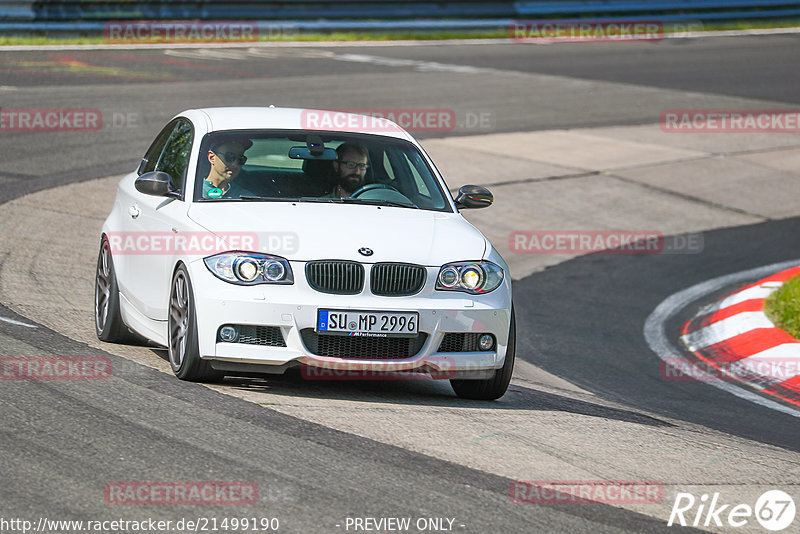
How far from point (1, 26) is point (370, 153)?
2015 centimetres

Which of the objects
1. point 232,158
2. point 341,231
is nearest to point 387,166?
point 232,158

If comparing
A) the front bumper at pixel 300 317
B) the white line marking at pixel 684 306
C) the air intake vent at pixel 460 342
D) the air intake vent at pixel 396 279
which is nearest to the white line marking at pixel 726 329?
the white line marking at pixel 684 306

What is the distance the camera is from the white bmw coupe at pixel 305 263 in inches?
269

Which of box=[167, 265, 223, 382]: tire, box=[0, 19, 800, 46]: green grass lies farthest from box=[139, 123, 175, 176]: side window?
box=[0, 19, 800, 46]: green grass

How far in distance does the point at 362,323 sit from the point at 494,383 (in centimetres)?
106

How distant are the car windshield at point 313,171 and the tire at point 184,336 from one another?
27.0 inches

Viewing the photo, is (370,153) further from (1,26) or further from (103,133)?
(1,26)

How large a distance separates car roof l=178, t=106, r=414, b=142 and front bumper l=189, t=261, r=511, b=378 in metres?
1.50

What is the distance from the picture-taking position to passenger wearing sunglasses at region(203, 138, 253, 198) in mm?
7711

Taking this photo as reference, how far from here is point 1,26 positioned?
26266 millimetres

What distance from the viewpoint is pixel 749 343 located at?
10500mm

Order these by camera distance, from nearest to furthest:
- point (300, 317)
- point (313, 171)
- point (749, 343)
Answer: point (300, 317), point (313, 171), point (749, 343)

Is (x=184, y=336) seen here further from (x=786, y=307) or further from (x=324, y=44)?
(x=324, y=44)

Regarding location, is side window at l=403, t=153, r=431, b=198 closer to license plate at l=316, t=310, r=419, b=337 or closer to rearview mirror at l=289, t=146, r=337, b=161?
rearview mirror at l=289, t=146, r=337, b=161
